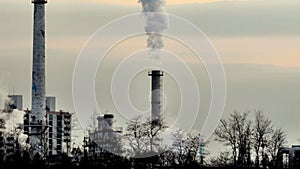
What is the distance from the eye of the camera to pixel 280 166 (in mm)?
51469

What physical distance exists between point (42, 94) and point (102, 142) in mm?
18766

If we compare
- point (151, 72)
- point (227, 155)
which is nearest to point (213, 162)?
point (227, 155)

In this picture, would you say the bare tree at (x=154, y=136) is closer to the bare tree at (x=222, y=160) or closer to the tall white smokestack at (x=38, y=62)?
the bare tree at (x=222, y=160)

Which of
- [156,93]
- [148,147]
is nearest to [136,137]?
[148,147]

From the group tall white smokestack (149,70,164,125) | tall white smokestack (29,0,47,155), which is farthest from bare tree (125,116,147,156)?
tall white smokestack (29,0,47,155)

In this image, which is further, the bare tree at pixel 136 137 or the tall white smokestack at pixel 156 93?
the tall white smokestack at pixel 156 93

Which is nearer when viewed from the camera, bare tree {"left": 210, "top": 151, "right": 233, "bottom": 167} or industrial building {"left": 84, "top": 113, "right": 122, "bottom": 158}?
bare tree {"left": 210, "top": 151, "right": 233, "bottom": 167}

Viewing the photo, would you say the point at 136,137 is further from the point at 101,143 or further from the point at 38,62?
the point at 38,62

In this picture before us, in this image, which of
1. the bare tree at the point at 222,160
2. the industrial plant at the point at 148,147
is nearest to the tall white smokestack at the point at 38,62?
the industrial plant at the point at 148,147

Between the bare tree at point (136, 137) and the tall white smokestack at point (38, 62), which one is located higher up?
the tall white smokestack at point (38, 62)

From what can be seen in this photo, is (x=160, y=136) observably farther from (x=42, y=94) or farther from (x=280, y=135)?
(x=42, y=94)

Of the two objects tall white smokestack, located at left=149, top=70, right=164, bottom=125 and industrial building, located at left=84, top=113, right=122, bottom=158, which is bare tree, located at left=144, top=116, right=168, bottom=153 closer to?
industrial building, located at left=84, top=113, right=122, bottom=158

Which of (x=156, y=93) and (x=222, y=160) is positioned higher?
(x=156, y=93)

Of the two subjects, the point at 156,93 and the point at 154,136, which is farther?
the point at 156,93
